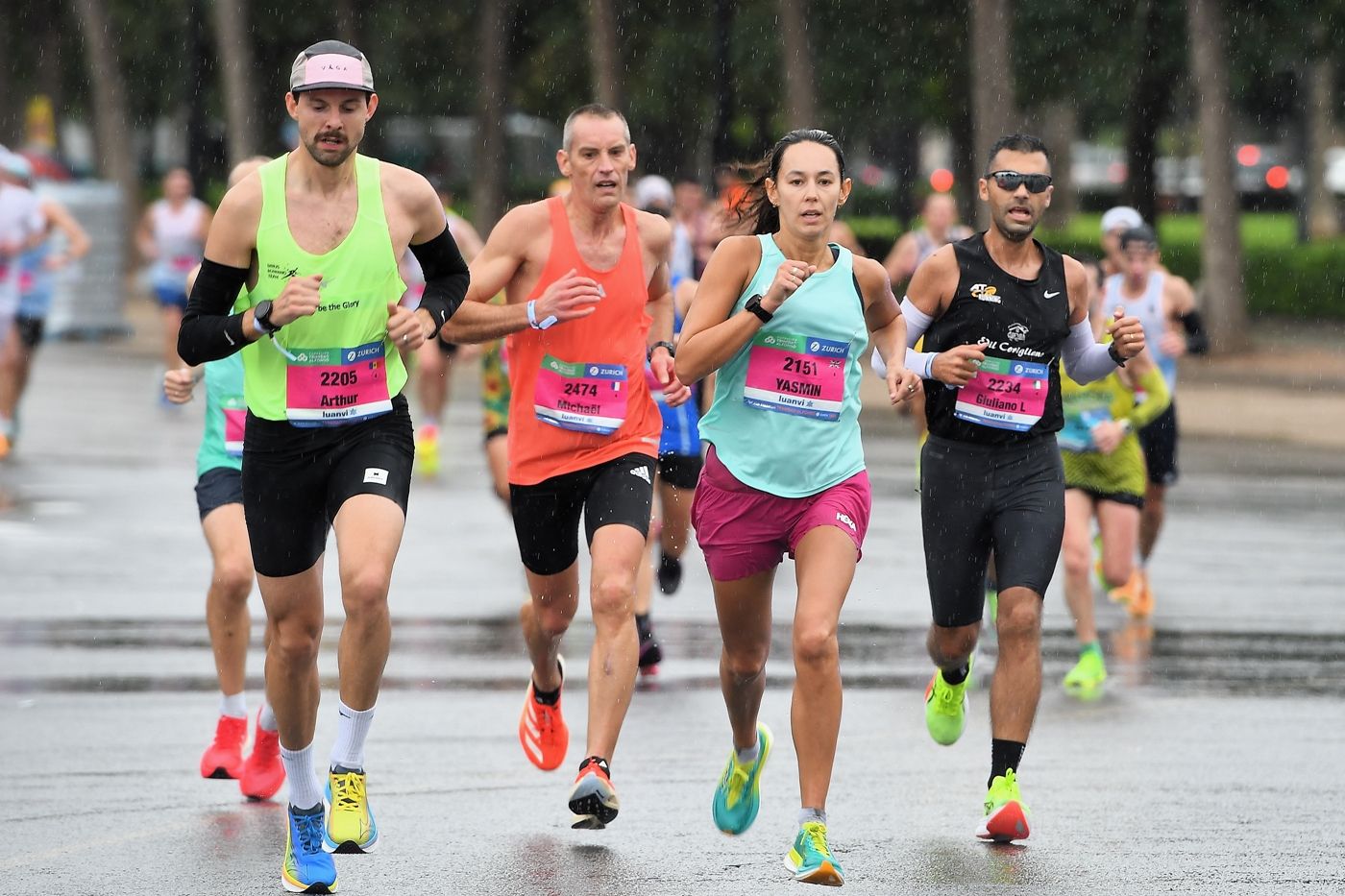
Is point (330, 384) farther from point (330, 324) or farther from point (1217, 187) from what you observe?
point (1217, 187)

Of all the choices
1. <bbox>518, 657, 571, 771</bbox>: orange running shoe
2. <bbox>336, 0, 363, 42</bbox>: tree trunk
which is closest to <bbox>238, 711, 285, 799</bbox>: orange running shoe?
<bbox>518, 657, 571, 771</bbox>: orange running shoe

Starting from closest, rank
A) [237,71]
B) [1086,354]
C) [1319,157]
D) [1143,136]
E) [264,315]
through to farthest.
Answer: [264,315], [1086,354], [237,71], [1143,136], [1319,157]

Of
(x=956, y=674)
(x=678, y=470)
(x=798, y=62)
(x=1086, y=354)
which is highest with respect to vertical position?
(x=798, y=62)

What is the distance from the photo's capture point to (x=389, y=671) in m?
10.1

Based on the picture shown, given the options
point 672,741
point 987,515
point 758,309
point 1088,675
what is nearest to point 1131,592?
point 1088,675

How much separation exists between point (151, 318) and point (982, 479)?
97.0 feet

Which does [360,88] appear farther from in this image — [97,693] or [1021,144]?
[97,693]

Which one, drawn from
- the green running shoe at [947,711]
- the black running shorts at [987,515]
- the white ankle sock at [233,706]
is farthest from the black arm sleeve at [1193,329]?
the white ankle sock at [233,706]

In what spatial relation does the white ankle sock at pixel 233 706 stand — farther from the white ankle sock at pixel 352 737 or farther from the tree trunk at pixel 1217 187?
the tree trunk at pixel 1217 187

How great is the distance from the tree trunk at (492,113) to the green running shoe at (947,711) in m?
29.2

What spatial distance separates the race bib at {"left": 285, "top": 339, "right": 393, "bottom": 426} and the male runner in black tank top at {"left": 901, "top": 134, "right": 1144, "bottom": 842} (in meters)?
1.91

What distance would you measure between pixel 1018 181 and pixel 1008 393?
682 millimetres

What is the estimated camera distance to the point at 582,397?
7.71 meters

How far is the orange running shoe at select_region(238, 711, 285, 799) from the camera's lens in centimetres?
765
